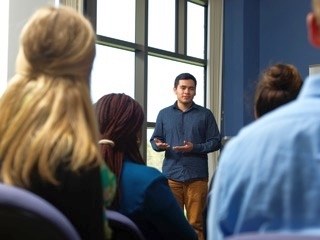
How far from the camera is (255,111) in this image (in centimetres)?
213

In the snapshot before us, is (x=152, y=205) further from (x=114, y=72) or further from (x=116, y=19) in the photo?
(x=116, y=19)

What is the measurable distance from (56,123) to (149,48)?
17.0 ft

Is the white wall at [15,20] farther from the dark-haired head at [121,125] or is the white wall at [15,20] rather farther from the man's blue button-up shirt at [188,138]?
the dark-haired head at [121,125]

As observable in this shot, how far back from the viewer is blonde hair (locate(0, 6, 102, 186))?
1.17 meters

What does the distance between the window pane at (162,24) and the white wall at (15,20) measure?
1758 mm

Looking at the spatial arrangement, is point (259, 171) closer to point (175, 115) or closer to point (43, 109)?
point (43, 109)

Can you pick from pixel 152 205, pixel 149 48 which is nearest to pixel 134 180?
pixel 152 205

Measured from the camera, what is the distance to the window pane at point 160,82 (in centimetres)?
641

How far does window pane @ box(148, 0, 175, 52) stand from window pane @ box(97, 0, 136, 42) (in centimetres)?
28

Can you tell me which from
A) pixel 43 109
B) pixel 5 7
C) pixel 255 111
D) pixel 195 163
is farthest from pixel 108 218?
pixel 5 7

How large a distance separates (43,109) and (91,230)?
0.97 feet

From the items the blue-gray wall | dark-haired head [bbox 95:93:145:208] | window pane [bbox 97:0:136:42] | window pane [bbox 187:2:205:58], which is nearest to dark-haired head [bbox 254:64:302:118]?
dark-haired head [bbox 95:93:145:208]

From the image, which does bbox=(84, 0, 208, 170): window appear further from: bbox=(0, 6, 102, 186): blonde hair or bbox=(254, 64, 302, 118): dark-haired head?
bbox=(0, 6, 102, 186): blonde hair

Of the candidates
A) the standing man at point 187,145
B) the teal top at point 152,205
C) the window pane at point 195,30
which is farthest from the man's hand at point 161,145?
the teal top at point 152,205
